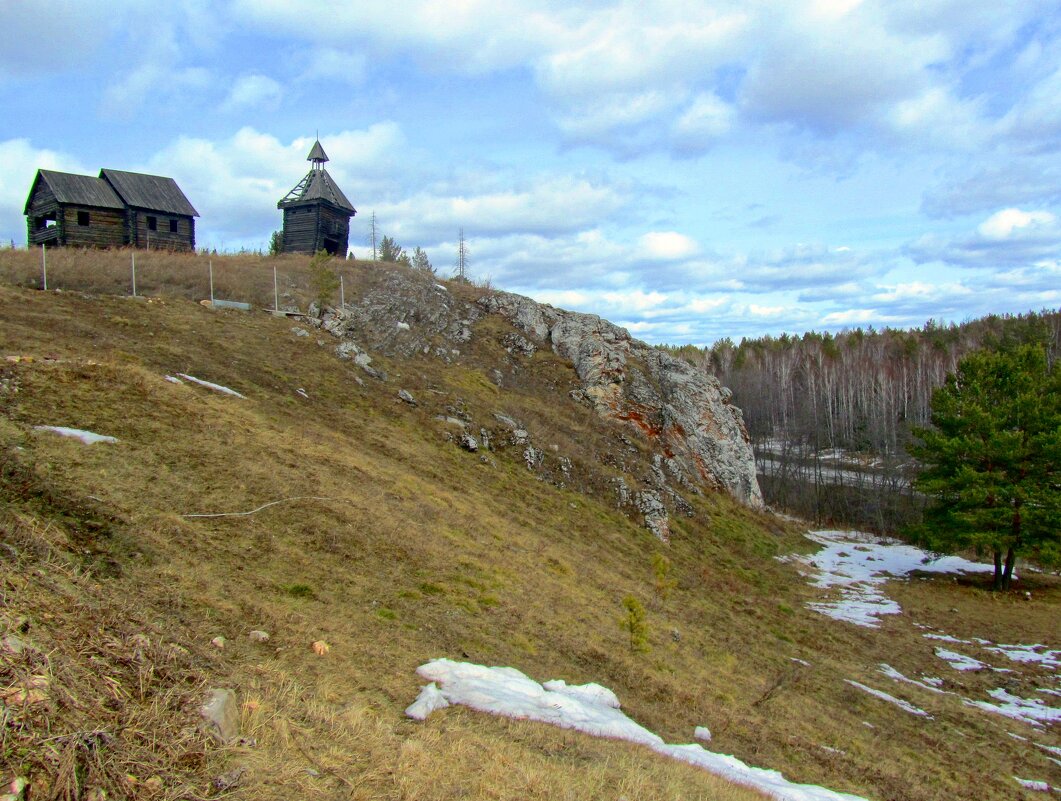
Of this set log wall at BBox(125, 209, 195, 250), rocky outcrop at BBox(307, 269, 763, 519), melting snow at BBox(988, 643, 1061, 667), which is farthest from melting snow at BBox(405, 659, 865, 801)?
log wall at BBox(125, 209, 195, 250)

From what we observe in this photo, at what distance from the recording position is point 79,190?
3516 centimetres

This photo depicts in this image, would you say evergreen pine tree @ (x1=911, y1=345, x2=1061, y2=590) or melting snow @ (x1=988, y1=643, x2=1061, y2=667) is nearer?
melting snow @ (x1=988, y1=643, x2=1061, y2=667)

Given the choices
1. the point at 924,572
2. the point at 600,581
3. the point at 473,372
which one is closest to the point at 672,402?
the point at 473,372

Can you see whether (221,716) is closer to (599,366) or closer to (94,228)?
(599,366)

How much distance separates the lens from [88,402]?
539 inches

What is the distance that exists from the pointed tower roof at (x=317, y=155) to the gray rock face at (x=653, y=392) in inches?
663

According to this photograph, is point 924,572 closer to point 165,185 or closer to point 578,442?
point 578,442

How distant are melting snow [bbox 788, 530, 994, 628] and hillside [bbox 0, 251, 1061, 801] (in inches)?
52.0

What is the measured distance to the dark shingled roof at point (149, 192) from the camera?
36.7 metres

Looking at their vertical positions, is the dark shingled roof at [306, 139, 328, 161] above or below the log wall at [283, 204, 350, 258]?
above

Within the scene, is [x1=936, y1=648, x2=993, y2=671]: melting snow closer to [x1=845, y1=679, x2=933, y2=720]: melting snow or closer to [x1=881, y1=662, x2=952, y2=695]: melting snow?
[x1=881, y1=662, x2=952, y2=695]: melting snow

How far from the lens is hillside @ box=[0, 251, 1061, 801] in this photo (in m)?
5.46

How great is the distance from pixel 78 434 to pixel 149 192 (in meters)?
32.9

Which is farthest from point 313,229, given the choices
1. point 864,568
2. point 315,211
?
point 864,568
